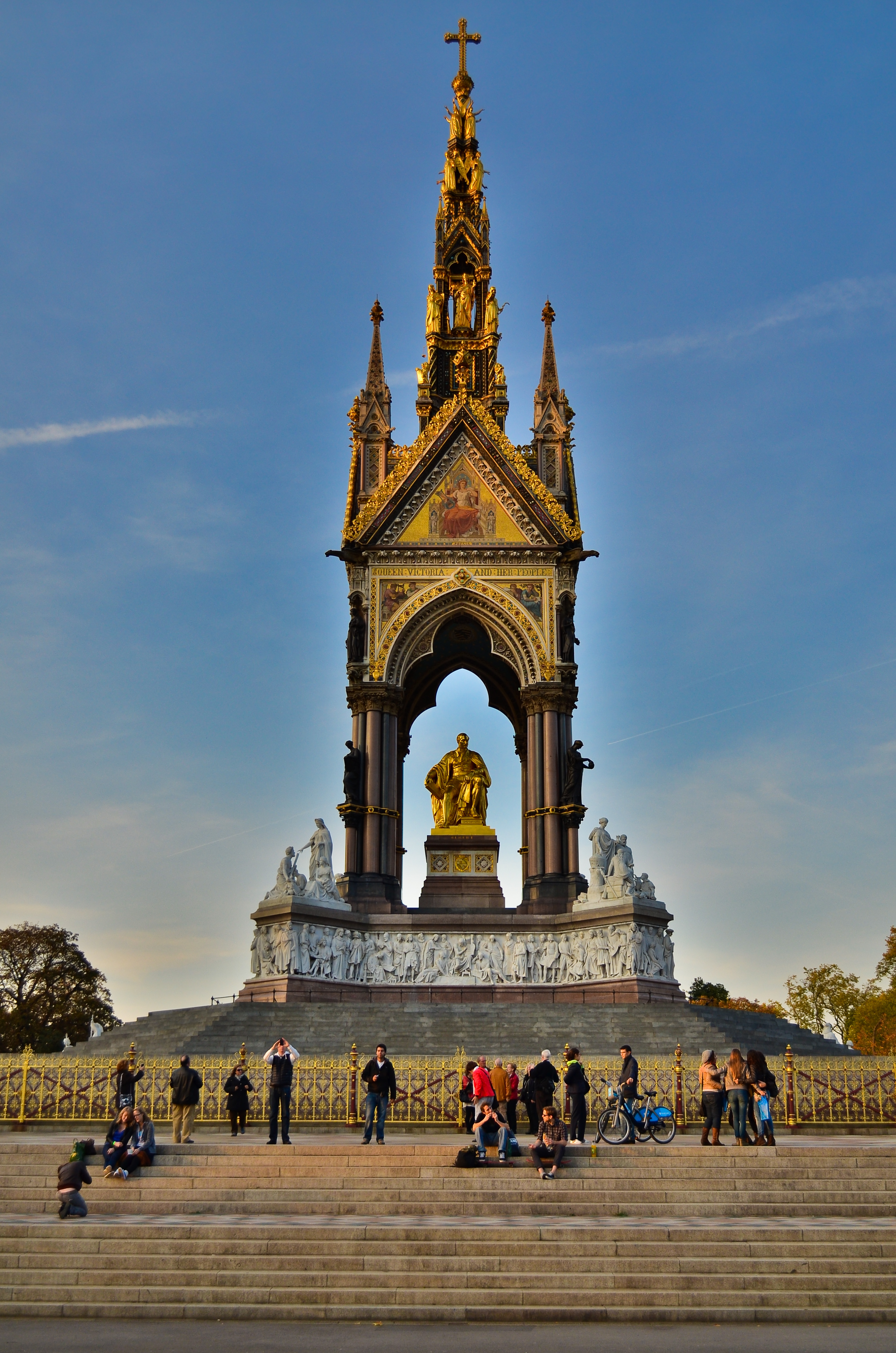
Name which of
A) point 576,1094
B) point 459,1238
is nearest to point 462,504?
point 576,1094

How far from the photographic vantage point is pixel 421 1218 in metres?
13.5

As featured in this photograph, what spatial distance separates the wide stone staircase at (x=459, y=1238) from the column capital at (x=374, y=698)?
20722 millimetres

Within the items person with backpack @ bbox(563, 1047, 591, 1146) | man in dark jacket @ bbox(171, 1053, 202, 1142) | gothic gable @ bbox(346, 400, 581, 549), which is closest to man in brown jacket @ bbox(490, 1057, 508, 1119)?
person with backpack @ bbox(563, 1047, 591, 1146)

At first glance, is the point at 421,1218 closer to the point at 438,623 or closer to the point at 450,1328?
the point at 450,1328

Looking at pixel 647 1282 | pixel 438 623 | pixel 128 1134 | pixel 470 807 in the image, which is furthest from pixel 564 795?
pixel 647 1282

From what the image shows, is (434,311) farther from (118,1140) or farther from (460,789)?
(118,1140)

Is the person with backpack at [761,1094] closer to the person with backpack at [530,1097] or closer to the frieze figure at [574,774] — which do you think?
the person with backpack at [530,1097]

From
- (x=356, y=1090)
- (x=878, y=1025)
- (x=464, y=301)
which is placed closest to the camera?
(x=356, y=1090)

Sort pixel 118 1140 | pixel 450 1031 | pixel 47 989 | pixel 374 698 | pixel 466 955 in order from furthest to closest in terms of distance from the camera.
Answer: pixel 47 989 < pixel 374 698 < pixel 466 955 < pixel 450 1031 < pixel 118 1140

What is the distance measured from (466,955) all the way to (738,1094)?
16434 millimetres

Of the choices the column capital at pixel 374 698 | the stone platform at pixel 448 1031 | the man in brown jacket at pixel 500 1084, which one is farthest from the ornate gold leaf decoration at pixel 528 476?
the man in brown jacket at pixel 500 1084

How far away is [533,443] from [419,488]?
14.1 ft

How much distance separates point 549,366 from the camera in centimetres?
4053

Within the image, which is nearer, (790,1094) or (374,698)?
(790,1094)
